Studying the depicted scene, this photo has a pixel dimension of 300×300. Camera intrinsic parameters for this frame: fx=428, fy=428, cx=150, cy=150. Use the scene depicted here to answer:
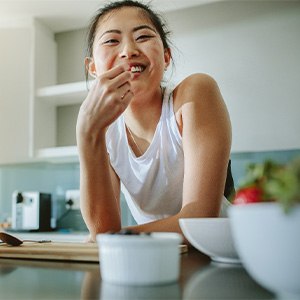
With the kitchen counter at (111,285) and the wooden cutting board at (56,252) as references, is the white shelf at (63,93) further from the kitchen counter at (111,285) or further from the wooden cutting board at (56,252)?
the kitchen counter at (111,285)

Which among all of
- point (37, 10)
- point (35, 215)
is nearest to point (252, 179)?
point (35, 215)

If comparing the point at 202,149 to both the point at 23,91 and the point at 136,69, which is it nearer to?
the point at 136,69

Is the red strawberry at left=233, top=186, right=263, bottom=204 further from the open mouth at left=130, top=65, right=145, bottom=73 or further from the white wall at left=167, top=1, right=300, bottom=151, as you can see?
the white wall at left=167, top=1, right=300, bottom=151

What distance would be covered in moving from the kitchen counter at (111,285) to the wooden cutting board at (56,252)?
0.02 meters

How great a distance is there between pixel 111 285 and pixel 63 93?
8.47 ft

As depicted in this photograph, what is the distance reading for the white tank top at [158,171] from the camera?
1376 millimetres

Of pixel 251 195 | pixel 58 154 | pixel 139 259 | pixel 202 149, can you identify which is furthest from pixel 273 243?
pixel 58 154

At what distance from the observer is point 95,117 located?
1.15 m

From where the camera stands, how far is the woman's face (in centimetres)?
136

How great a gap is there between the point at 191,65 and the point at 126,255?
2.45 metres

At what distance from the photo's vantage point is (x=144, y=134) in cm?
148

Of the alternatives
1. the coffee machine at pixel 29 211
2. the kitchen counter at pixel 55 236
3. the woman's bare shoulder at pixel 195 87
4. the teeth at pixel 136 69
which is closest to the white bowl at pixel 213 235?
the woman's bare shoulder at pixel 195 87

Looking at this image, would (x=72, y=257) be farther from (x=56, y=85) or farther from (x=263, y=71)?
(x=56, y=85)

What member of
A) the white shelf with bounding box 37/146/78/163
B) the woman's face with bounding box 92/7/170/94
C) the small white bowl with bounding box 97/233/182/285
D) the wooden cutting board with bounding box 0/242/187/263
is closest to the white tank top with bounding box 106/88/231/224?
the woman's face with bounding box 92/7/170/94
